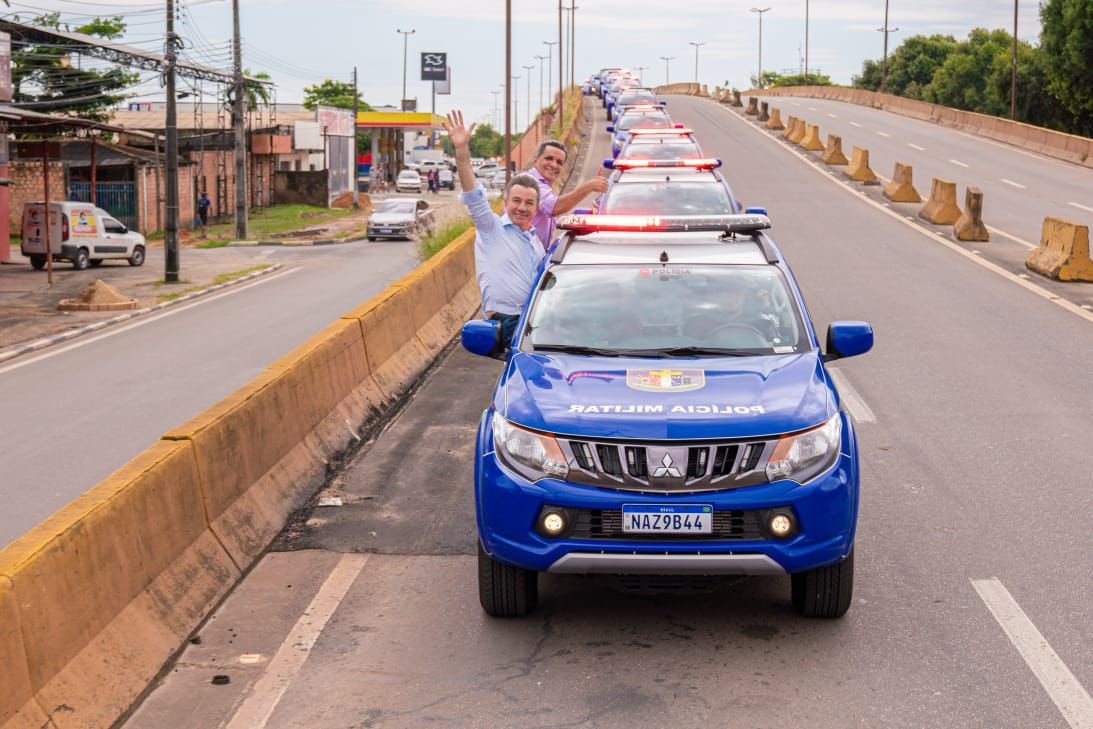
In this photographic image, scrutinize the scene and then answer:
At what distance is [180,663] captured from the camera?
233 inches

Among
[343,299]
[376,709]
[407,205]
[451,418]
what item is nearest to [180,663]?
[376,709]

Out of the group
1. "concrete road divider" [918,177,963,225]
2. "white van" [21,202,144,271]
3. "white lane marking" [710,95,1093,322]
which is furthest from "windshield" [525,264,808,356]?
"white van" [21,202,144,271]

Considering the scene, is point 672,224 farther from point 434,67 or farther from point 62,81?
point 434,67

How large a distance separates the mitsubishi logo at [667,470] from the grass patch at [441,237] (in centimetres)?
1819

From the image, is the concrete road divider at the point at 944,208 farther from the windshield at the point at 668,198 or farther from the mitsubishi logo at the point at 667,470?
the mitsubishi logo at the point at 667,470

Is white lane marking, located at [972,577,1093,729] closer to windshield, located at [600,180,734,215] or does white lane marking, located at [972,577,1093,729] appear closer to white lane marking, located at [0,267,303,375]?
windshield, located at [600,180,734,215]

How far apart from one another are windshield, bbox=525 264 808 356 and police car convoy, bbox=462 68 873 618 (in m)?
0.01

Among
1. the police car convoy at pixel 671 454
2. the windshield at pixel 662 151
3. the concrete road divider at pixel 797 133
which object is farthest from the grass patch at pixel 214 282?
the police car convoy at pixel 671 454

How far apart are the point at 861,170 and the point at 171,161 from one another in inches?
728

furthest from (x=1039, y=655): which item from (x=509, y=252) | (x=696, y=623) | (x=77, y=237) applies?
(x=77, y=237)

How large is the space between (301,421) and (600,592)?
3135mm

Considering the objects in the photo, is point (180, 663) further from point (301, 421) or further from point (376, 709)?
point (301, 421)

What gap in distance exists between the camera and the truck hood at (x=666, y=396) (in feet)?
19.5

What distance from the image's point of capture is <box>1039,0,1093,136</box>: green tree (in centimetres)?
6078
